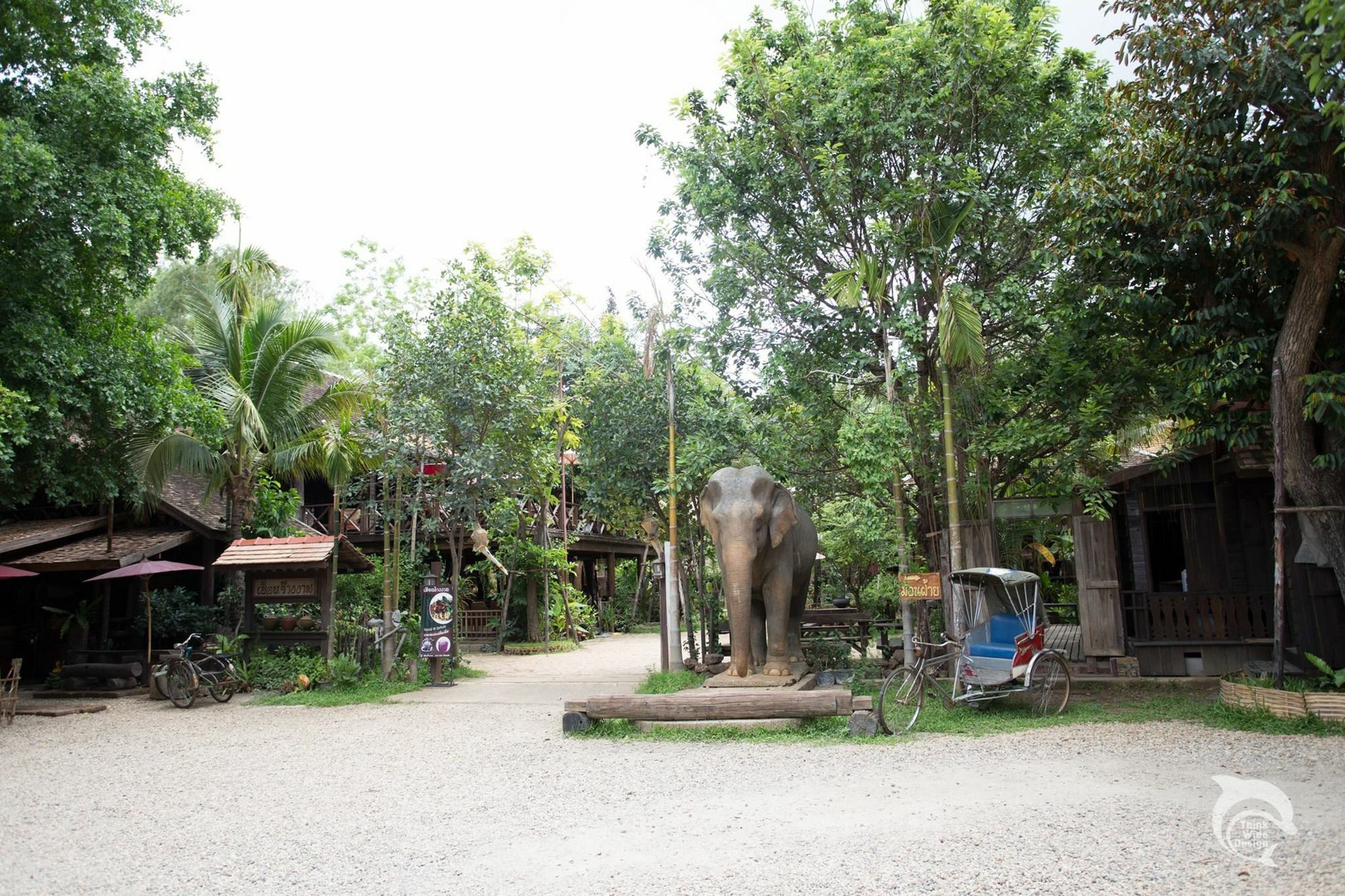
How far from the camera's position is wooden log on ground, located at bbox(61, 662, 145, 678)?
15.4 meters

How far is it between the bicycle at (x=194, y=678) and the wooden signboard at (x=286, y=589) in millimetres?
1060

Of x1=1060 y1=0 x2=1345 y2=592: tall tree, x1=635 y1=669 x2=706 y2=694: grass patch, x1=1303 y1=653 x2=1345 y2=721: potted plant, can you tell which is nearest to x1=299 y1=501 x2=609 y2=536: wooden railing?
x1=635 y1=669 x2=706 y2=694: grass patch

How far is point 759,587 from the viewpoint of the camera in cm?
1127

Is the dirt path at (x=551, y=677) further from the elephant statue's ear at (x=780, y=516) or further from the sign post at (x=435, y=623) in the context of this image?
the elephant statue's ear at (x=780, y=516)

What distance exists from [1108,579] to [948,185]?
19.8ft

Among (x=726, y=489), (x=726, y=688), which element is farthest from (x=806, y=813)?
(x=726, y=489)

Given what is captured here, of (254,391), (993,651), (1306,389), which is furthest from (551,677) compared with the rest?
(1306,389)

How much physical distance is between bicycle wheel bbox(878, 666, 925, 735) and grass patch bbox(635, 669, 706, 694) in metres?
2.81

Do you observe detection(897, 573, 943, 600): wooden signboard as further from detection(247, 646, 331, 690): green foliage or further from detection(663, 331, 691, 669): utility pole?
detection(247, 646, 331, 690): green foliage

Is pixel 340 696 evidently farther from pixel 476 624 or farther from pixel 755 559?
pixel 476 624

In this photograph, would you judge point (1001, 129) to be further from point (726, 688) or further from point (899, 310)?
point (726, 688)

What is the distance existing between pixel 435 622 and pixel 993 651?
8379 millimetres

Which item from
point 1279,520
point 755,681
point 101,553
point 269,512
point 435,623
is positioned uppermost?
point 269,512

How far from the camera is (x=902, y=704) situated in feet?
32.8
